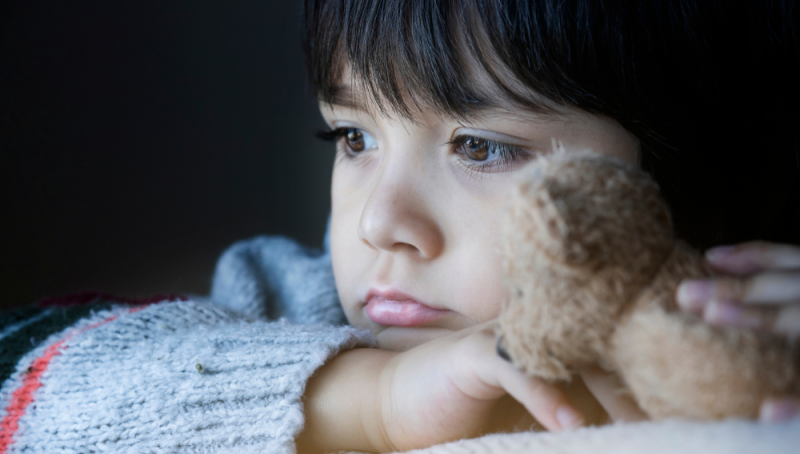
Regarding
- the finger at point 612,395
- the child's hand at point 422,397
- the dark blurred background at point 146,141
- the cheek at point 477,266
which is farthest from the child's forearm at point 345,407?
the dark blurred background at point 146,141

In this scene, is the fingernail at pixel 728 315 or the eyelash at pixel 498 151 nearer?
the fingernail at pixel 728 315

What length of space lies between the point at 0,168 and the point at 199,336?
2.25 ft

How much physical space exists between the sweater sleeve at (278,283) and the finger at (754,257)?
0.61 meters

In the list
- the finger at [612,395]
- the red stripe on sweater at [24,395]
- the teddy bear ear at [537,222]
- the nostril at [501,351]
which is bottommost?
the red stripe on sweater at [24,395]

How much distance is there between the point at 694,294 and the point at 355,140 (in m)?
0.59

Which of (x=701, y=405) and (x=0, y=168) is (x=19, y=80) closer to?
(x=0, y=168)

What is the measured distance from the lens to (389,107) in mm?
639

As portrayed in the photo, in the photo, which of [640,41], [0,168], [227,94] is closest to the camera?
[640,41]

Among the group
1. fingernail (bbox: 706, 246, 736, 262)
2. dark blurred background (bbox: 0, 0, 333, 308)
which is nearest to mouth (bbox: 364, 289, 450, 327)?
fingernail (bbox: 706, 246, 736, 262)

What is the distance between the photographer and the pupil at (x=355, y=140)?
32.1 inches

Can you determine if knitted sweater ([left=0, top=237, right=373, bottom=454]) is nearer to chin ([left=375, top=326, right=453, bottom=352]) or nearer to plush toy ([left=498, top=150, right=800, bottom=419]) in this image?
chin ([left=375, top=326, right=453, bottom=352])

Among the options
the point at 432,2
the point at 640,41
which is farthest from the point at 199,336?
the point at 640,41

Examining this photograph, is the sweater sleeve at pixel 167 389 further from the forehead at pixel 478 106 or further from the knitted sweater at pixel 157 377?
the forehead at pixel 478 106

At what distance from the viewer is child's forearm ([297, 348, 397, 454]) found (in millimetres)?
518
